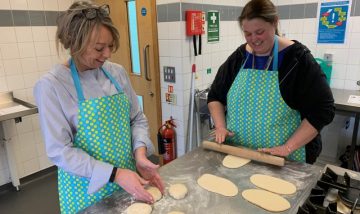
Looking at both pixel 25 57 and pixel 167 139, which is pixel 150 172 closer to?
pixel 167 139

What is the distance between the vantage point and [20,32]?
96.7 inches

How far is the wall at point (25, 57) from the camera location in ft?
7.86

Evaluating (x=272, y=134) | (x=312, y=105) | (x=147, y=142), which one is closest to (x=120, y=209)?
(x=147, y=142)

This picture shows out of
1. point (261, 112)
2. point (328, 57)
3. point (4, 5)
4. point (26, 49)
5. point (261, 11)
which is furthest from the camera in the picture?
point (328, 57)

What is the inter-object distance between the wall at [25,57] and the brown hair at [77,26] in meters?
1.83

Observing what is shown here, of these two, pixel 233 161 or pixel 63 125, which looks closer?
pixel 63 125

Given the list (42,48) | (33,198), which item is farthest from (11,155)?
(42,48)

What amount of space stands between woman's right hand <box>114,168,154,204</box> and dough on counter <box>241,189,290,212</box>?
34cm

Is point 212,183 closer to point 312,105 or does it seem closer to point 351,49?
point 312,105

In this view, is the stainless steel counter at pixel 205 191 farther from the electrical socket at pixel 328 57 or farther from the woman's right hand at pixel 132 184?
the electrical socket at pixel 328 57

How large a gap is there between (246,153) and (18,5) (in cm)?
231

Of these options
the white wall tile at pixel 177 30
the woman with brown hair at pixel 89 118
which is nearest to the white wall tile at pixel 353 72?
the white wall tile at pixel 177 30

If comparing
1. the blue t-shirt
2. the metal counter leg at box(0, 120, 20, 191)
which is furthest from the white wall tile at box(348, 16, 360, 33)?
the metal counter leg at box(0, 120, 20, 191)

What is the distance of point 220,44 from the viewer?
2.83 m
